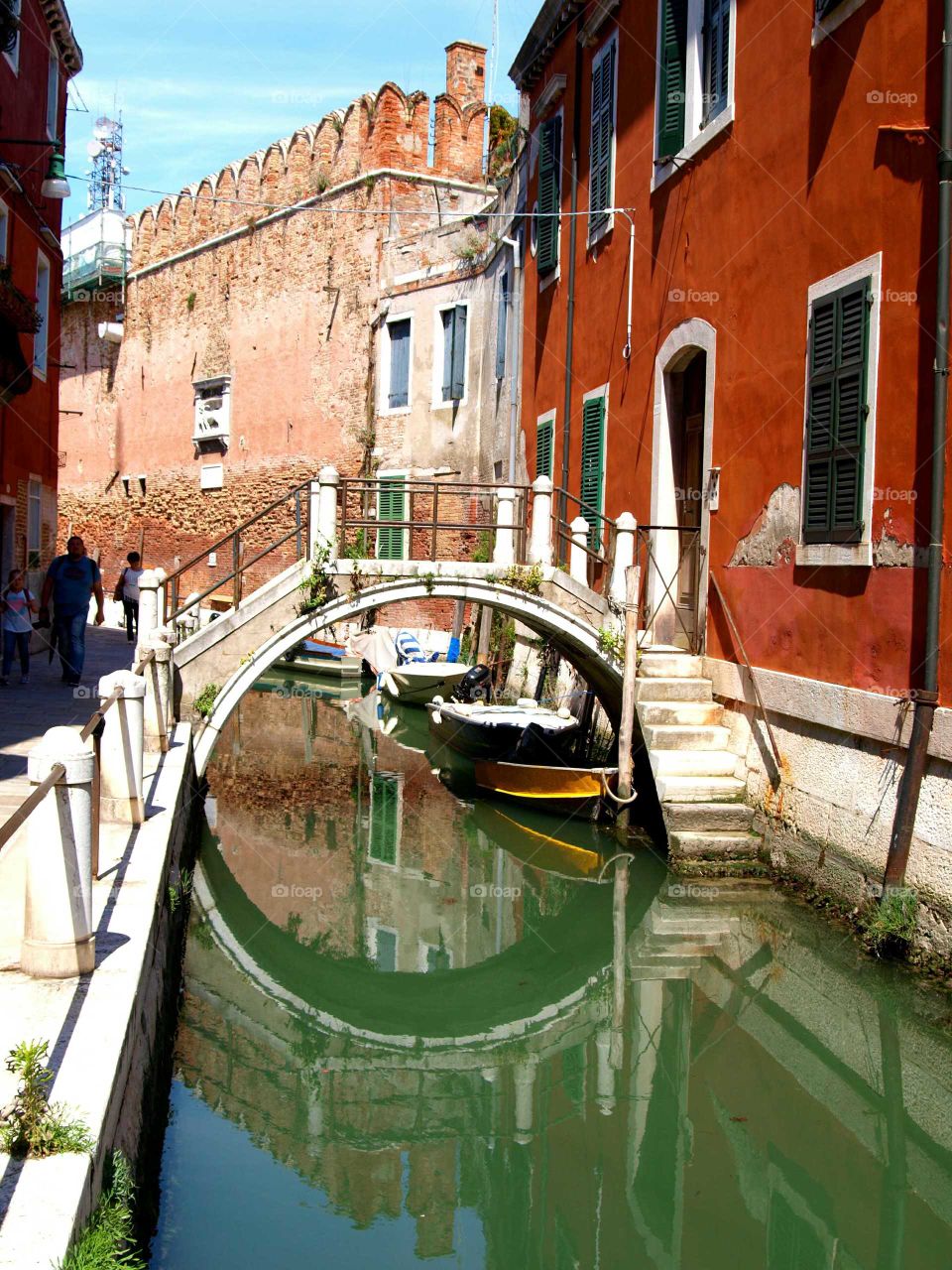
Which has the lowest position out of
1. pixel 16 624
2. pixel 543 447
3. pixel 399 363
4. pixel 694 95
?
pixel 16 624

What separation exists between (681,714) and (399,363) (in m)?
14.0

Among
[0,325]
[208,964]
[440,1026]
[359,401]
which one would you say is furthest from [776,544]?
[359,401]

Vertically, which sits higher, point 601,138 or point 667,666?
point 601,138

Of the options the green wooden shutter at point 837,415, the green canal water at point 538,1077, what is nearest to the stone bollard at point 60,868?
the green canal water at point 538,1077

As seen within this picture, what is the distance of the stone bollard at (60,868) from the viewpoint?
426 centimetres

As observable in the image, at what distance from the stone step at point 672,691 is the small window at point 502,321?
30.2 ft

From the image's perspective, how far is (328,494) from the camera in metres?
11.0

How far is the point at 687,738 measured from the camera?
1016 centimetres

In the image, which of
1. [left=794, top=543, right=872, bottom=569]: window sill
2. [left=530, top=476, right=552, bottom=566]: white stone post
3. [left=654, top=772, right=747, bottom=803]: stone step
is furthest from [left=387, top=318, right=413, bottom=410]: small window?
[left=794, top=543, right=872, bottom=569]: window sill

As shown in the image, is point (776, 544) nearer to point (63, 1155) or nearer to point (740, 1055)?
point (740, 1055)

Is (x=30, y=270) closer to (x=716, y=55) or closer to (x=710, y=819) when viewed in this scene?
(x=716, y=55)

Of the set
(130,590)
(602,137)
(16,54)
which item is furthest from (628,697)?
(16,54)

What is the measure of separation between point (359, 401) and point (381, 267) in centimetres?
252

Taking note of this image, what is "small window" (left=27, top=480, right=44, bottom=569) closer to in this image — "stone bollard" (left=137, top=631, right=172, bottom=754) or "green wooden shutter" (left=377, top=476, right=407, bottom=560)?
"stone bollard" (left=137, top=631, right=172, bottom=754)
